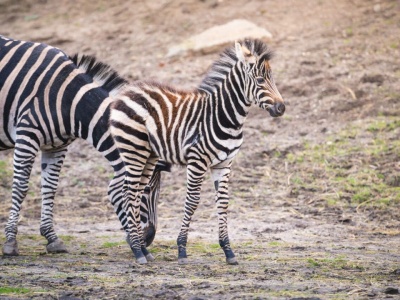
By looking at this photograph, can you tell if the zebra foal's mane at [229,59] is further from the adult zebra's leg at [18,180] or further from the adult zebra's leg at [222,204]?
the adult zebra's leg at [18,180]

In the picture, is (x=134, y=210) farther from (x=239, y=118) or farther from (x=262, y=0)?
(x=262, y=0)

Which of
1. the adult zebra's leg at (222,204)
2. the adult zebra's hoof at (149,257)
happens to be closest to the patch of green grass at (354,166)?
the adult zebra's leg at (222,204)

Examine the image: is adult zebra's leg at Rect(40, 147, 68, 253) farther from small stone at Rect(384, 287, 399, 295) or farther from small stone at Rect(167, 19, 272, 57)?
small stone at Rect(167, 19, 272, 57)

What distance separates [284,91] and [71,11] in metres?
7.53

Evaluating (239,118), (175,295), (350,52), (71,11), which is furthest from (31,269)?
(71,11)

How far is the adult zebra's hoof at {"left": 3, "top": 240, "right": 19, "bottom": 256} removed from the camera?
364 inches

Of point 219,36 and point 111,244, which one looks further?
point 219,36

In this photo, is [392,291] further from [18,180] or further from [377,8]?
[377,8]

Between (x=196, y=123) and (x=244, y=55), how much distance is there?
95cm

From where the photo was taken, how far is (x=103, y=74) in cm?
988

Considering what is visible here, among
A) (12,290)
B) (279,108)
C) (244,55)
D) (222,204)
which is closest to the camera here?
(12,290)

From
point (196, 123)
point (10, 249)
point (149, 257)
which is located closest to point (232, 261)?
point (149, 257)

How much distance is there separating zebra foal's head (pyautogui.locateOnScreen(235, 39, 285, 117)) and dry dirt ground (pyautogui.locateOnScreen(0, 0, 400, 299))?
180 centimetres

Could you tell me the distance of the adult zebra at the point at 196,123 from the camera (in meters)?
8.55
